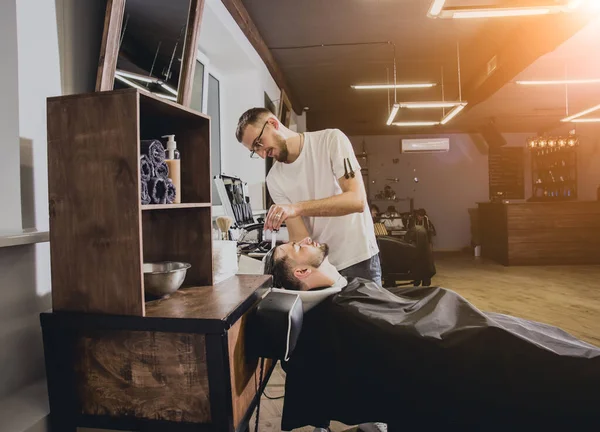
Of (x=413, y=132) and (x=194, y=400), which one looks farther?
(x=413, y=132)

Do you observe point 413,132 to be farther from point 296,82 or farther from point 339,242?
point 339,242

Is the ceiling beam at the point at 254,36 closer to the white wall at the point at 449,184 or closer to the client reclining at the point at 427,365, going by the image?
the client reclining at the point at 427,365

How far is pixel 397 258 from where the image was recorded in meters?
4.17

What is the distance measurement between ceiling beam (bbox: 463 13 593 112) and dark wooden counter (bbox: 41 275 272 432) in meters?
4.62

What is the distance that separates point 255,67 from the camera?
14.1 ft

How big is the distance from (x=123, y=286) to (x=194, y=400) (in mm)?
356

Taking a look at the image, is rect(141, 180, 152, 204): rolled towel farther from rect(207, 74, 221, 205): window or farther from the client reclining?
rect(207, 74, 221, 205): window

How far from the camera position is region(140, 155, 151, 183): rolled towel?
1.20 metres

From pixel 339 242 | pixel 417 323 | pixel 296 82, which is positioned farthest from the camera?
pixel 296 82

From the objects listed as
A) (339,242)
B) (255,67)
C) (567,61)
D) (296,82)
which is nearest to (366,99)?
(296,82)

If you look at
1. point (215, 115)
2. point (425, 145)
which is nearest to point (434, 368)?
point (215, 115)

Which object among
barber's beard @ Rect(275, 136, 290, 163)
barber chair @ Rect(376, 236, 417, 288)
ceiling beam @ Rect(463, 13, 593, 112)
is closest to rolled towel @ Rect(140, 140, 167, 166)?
barber's beard @ Rect(275, 136, 290, 163)

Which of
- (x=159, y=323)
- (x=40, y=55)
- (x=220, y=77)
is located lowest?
(x=159, y=323)

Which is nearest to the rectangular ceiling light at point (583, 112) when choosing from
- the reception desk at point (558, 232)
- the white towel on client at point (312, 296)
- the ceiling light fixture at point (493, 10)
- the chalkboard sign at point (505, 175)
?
the reception desk at point (558, 232)
